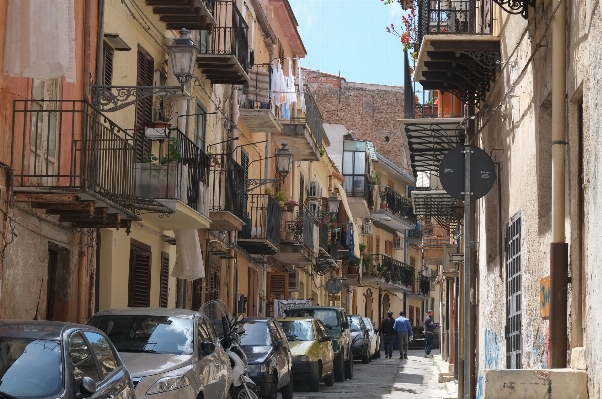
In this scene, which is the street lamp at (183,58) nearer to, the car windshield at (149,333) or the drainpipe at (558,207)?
the car windshield at (149,333)

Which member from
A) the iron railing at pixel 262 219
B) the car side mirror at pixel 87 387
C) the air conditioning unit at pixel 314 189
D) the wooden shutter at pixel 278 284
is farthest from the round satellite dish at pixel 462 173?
the air conditioning unit at pixel 314 189

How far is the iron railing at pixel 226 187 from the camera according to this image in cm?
2386

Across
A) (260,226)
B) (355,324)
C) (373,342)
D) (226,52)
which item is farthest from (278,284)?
(226,52)

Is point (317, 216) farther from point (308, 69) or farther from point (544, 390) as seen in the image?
point (544, 390)

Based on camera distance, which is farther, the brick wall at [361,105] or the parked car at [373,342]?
the brick wall at [361,105]

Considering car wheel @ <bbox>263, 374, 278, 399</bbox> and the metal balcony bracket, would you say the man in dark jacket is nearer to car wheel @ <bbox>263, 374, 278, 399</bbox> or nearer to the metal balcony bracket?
car wheel @ <bbox>263, 374, 278, 399</bbox>

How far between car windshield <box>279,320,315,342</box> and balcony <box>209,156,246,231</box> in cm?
242

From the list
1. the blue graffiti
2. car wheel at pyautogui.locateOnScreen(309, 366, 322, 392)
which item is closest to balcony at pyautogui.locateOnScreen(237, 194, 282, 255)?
car wheel at pyautogui.locateOnScreen(309, 366, 322, 392)

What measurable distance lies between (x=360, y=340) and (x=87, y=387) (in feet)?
95.0

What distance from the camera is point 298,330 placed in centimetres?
2394

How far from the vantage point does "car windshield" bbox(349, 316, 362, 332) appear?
37.2m

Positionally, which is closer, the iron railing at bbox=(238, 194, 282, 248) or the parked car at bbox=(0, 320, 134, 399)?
the parked car at bbox=(0, 320, 134, 399)

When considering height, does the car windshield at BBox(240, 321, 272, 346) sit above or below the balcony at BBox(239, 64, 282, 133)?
below

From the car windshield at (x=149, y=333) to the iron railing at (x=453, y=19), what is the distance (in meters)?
5.42
